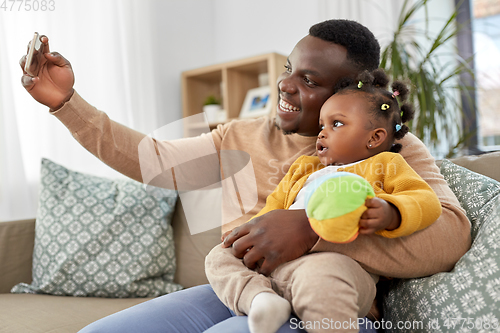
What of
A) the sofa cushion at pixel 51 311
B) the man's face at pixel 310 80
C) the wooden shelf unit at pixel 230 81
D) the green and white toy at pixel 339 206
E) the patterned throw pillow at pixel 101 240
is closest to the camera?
the green and white toy at pixel 339 206

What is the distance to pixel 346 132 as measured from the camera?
34.2 inches

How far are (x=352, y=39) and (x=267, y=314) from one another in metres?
0.73

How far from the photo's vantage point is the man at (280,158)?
75 centimetres

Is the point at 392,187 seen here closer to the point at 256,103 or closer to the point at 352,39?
the point at 352,39

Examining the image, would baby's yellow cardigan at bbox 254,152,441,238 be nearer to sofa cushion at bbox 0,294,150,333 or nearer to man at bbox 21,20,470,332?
man at bbox 21,20,470,332

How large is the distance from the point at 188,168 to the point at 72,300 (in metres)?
0.68

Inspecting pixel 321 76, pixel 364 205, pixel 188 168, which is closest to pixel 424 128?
pixel 321 76

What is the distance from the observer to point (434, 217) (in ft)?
2.27

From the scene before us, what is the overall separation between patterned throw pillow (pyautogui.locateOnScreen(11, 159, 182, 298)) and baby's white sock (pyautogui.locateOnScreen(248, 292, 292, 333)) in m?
0.91

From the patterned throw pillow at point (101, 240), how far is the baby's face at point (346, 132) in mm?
808

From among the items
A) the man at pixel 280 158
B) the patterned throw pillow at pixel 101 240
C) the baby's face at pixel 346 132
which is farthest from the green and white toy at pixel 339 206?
the patterned throw pillow at pixel 101 240

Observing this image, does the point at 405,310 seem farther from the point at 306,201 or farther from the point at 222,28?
the point at 222,28

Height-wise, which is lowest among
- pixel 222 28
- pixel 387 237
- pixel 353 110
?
pixel 387 237

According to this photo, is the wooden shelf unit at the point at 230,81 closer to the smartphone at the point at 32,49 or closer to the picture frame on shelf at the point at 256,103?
the picture frame on shelf at the point at 256,103
